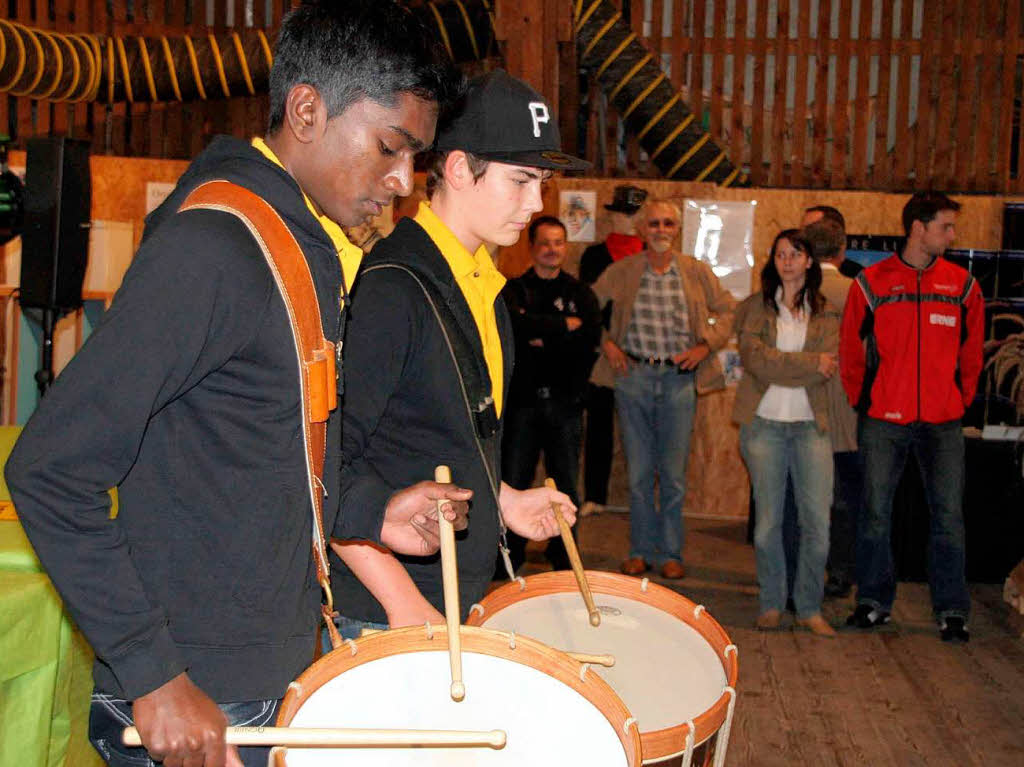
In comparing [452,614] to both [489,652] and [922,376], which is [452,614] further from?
[922,376]

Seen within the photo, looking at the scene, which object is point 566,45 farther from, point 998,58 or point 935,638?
point 935,638

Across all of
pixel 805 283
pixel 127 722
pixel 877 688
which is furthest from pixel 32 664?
pixel 805 283

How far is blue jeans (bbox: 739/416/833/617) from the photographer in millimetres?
5305

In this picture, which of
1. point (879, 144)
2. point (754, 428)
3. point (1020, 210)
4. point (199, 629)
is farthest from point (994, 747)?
point (879, 144)

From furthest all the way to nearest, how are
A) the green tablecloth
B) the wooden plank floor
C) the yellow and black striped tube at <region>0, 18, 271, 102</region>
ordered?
the yellow and black striped tube at <region>0, 18, 271, 102</region> → the wooden plank floor → the green tablecloth

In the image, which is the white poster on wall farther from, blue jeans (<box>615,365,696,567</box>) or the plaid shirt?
blue jeans (<box>615,365,696,567</box>)

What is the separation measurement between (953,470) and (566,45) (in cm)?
463

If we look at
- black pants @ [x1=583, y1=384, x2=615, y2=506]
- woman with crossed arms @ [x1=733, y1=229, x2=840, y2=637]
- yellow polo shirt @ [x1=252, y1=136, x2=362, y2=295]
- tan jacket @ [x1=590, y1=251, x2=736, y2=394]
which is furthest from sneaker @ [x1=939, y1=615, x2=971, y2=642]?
yellow polo shirt @ [x1=252, y1=136, x2=362, y2=295]

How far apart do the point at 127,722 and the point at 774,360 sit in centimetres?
414

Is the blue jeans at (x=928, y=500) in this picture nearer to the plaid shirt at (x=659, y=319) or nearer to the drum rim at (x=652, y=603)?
the plaid shirt at (x=659, y=319)

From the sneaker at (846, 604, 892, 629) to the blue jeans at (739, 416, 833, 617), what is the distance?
0.60 ft

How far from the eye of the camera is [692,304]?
6.26 m

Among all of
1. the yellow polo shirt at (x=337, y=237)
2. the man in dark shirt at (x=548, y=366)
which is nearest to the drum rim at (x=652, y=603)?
the yellow polo shirt at (x=337, y=237)

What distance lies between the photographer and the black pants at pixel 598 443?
7289 millimetres
